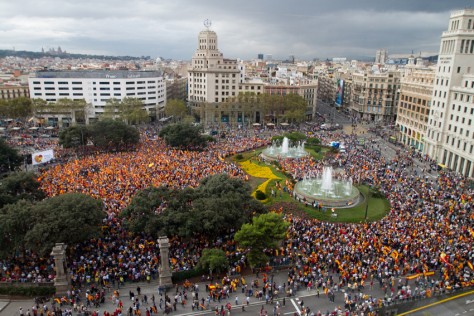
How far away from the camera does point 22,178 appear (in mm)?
38875

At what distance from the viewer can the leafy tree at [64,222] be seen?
2883 cm

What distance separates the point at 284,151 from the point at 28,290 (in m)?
46.3

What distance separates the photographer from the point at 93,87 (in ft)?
347

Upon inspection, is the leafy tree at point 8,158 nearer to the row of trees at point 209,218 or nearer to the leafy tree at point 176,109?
the row of trees at point 209,218

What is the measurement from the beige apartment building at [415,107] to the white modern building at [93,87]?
67.9 metres

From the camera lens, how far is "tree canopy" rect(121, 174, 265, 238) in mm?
32000

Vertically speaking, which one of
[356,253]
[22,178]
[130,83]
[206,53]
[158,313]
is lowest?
[158,313]

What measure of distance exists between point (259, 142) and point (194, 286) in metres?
47.2

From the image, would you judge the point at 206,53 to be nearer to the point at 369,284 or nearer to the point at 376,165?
the point at 376,165

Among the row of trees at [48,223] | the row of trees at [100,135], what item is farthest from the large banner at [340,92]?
the row of trees at [48,223]

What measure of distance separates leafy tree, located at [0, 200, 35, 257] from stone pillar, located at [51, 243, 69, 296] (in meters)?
3.80

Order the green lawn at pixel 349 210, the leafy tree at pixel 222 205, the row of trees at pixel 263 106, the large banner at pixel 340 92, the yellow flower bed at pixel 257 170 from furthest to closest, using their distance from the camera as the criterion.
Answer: the large banner at pixel 340 92
the row of trees at pixel 263 106
the yellow flower bed at pixel 257 170
the green lawn at pixel 349 210
the leafy tree at pixel 222 205

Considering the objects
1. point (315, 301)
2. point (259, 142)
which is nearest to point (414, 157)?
point (259, 142)

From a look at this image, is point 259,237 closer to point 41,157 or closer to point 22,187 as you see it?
point 22,187
